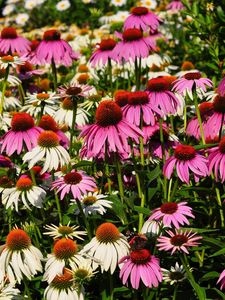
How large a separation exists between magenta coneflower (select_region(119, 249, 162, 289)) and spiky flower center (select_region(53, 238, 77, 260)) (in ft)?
0.61

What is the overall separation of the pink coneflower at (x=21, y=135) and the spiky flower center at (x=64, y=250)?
0.67 metres

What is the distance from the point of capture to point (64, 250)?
8.00 feet

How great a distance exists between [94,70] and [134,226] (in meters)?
2.34

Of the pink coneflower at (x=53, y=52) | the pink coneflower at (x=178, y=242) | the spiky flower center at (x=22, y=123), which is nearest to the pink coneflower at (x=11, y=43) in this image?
the pink coneflower at (x=53, y=52)

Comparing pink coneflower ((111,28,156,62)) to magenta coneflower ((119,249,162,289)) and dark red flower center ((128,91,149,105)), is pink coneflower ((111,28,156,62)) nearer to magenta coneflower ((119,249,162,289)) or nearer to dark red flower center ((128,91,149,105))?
dark red flower center ((128,91,149,105))

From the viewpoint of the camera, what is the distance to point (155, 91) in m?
3.14

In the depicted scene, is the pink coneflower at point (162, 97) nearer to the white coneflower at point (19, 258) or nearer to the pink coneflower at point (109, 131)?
the pink coneflower at point (109, 131)

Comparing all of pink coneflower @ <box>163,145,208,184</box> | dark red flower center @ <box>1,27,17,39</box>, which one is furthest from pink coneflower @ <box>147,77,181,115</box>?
dark red flower center @ <box>1,27,17,39</box>

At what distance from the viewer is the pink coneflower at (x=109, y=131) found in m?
2.61

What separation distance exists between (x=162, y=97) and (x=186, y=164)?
52 cm

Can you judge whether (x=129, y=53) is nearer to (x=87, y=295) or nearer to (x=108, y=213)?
(x=108, y=213)

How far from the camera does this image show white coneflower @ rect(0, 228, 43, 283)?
2490 millimetres

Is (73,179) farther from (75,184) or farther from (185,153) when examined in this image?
(185,153)

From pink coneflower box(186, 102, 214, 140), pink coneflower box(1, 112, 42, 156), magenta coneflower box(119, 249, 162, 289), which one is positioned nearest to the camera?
magenta coneflower box(119, 249, 162, 289)
